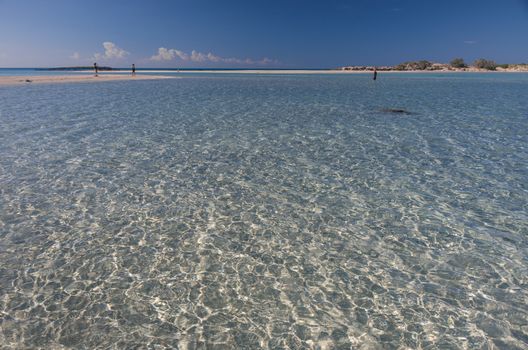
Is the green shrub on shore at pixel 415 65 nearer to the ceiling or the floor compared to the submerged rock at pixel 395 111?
nearer to the ceiling

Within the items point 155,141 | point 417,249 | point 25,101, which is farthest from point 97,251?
point 25,101

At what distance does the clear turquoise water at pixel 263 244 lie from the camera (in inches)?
216

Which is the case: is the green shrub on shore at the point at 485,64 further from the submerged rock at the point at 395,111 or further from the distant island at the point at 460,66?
the submerged rock at the point at 395,111

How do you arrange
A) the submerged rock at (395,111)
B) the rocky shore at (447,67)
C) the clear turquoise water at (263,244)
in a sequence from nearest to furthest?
the clear turquoise water at (263,244)
the submerged rock at (395,111)
the rocky shore at (447,67)

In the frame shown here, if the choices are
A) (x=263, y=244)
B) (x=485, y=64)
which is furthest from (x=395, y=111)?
(x=485, y=64)

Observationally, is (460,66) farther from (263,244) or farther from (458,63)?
(263,244)

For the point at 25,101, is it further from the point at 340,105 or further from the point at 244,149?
the point at 340,105

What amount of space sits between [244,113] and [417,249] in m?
19.8

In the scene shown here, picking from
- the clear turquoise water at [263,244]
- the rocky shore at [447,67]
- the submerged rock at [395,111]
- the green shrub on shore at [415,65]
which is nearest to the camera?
the clear turquoise water at [263,244]

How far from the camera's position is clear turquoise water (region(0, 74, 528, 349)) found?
18.0 ft

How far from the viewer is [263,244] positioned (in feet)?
26.0

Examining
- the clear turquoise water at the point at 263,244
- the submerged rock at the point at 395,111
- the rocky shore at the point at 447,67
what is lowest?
the clear turquoise water at the point at 263,244

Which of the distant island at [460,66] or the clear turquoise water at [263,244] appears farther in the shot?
the distant island at [460,66]

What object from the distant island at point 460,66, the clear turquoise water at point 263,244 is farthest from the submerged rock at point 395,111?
the distant island at point 460,66
